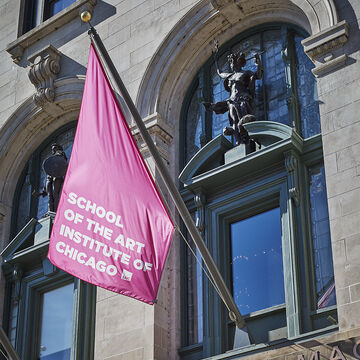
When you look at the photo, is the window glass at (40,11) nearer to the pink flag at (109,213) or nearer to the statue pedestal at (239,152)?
the statue pedestal at (239,152)

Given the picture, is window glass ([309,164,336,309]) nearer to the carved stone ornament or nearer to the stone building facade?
the stone building facade

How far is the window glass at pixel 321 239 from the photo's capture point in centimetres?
1584

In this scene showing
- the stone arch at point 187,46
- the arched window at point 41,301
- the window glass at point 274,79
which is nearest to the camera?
the window glass at point 274,79

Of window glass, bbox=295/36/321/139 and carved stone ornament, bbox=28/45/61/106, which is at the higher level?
carved stone ornament, bbox=28/45/61/106

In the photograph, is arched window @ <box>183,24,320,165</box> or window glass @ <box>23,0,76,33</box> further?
window glass @ <box>23,0,76,33</box>

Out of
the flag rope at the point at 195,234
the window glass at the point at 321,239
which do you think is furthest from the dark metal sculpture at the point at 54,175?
the window glass at the point at 321,239

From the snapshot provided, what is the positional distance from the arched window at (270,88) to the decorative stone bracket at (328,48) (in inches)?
42.1

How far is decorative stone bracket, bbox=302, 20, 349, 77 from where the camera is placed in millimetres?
16812

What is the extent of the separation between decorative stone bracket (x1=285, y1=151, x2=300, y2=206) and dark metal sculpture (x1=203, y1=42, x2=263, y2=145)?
1079 mm

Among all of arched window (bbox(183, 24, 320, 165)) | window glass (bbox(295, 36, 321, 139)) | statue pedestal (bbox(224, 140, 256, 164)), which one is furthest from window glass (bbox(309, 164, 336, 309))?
statue pedestal (bbox(224, 140, 256, 164))

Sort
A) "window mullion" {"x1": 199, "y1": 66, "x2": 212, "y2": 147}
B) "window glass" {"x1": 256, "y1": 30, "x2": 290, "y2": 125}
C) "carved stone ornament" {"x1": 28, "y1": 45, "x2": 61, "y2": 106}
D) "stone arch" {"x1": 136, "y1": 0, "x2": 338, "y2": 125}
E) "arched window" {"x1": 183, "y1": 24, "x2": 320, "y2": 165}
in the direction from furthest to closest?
"carved stone ornament" {"x1": 28, "y1": 45, "x2": 61, "y2": 106} < "stone arch" {"x1": 136, "y1": 0, "x2": 338, "y2": 125} < "window mullion" {"x1": 199, "y1": 66, "x2": 212, "y2": 147} < "window glass" {"x1": 256, "y1": 30, "x2": 290, "y2": 125} < "arched window" {"x1": 183, "y1": 24, "x2": 320, "y2": 165}

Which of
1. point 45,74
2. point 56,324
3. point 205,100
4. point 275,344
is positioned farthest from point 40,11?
point 275,344

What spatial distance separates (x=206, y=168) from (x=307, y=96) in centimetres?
237

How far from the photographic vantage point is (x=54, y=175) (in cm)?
2105
